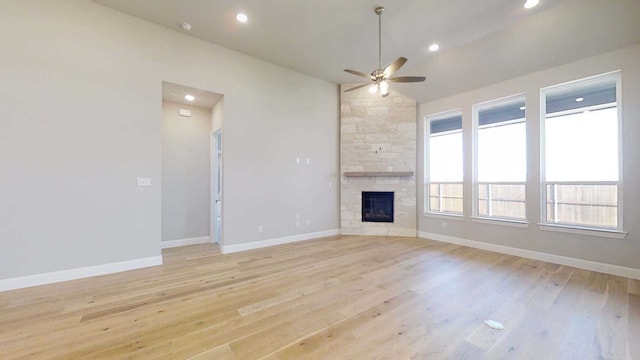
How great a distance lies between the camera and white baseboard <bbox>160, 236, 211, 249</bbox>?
4845 mm

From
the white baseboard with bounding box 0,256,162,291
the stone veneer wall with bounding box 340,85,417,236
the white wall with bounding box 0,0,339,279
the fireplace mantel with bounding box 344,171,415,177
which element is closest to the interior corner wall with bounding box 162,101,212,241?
the white wall with bounding box 0,0,339,279

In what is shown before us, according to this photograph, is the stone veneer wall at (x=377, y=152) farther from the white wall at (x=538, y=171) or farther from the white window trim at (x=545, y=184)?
the white window trim at (x=545, y=184)

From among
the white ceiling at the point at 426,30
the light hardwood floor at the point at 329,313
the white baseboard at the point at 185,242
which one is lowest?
the light hardwood floor at the point at 329,313

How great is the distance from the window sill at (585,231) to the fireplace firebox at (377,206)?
109 inches

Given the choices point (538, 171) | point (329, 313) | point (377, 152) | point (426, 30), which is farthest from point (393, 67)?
point (538, 171)

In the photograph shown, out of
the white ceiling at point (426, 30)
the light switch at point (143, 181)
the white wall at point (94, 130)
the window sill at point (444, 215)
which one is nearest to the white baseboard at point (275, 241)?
the white wall at point (94, 130)

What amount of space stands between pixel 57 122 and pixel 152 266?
7.45ft

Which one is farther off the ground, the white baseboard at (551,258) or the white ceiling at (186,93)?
the white ceiling at (186,93)

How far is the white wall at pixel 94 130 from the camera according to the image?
2.99m

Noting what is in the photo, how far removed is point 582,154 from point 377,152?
11.4 feet

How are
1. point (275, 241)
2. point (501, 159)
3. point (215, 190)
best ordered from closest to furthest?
point (501, 159)
point (275, 241)
point (215, 190)

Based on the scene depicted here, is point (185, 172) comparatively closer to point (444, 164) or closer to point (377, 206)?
point (377, 206)

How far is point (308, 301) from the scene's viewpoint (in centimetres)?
264

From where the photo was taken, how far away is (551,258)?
399 centimetres
